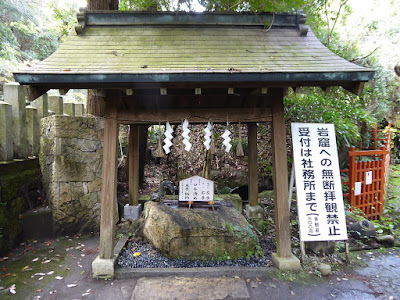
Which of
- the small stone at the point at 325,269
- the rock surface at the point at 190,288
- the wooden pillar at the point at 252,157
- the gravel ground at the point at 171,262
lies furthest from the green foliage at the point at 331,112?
the rock surface at the point at 190,288

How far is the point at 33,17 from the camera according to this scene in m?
14.2

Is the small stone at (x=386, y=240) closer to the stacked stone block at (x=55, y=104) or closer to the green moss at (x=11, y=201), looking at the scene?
the green moss at (x=11, y=201)

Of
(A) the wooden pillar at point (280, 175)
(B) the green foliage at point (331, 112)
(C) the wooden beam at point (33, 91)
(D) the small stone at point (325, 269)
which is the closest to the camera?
Answer: (C) the wooden beam at point (33, 91)

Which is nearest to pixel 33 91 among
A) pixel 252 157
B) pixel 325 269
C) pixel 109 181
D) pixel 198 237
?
pixel 109 181

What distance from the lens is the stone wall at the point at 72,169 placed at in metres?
5.40

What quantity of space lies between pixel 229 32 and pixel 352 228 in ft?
17.1

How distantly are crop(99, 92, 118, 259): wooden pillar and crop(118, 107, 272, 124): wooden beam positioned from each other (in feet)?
0.58

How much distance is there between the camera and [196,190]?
193 inches

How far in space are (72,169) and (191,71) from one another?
3953 millimetres

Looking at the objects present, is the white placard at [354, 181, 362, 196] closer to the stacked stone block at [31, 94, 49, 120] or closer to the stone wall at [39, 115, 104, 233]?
the stone wall at [39, 115, 104, 233]

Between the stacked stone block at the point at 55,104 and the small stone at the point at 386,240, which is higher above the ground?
the stacked stone block at the point at 55,104

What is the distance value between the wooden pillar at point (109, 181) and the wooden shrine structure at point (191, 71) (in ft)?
0.05

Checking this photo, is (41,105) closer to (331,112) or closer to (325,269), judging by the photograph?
(325,269)

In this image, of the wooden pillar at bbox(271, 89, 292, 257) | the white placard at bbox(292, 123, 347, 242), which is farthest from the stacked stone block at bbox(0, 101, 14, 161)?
the white placard at bbox(292, 123, 347, 242)
